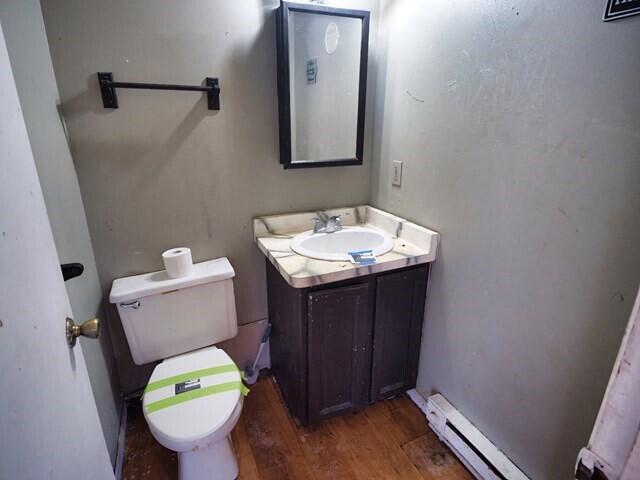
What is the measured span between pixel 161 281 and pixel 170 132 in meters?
0.60

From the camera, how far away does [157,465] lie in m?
1.40

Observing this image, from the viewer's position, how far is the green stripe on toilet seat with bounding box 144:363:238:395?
1.28 m

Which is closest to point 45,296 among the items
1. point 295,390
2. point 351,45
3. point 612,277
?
point 295,390

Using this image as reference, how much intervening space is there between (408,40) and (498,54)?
18.6 inches

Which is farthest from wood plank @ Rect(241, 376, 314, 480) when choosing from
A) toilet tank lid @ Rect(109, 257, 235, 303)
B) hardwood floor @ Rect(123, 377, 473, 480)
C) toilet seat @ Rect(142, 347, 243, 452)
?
toilet tank lid @ Rect(109, 257, 235, 303)

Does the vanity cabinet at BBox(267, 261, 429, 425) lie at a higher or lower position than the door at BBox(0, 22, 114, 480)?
lower

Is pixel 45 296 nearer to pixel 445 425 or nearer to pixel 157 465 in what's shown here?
pixel 157 465

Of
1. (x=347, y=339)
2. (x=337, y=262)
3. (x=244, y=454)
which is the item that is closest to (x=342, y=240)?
(x=337, y=262)

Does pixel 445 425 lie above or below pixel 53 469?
A: below

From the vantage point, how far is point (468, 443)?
1336mm

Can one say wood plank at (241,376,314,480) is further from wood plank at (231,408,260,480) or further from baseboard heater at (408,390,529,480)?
baseboard heater at (408,390,529,480)

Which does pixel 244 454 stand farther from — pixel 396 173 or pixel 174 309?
pixel 396 173

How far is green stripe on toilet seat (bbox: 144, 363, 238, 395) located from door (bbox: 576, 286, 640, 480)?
3.77 ft

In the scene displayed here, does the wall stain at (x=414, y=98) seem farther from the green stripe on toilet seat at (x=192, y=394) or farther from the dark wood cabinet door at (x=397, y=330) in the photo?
the green stripe on toilet seat at (x=192, y=394)
